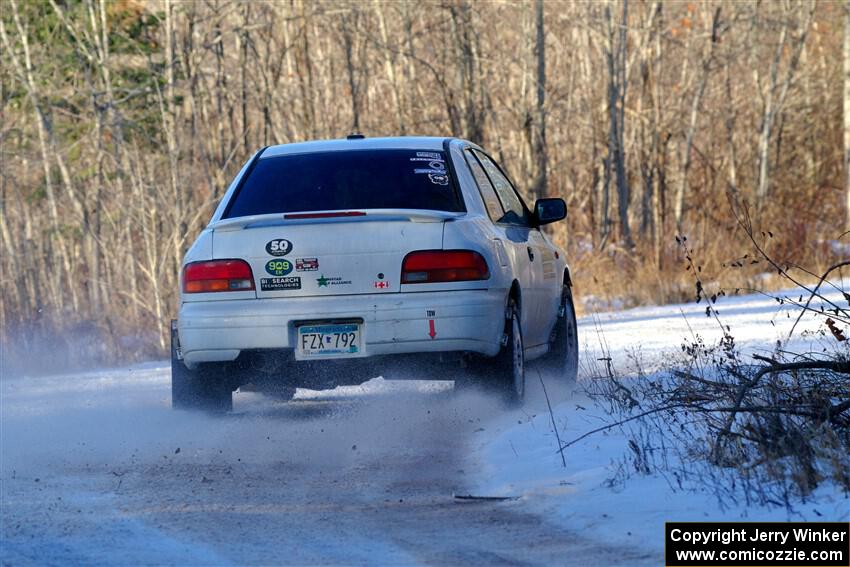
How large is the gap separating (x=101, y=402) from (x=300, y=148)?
2.49 metres

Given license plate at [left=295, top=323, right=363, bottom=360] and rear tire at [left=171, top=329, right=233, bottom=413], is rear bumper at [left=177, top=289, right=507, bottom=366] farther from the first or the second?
rear tire at [left=171, top=329, right=233, bottom=413]

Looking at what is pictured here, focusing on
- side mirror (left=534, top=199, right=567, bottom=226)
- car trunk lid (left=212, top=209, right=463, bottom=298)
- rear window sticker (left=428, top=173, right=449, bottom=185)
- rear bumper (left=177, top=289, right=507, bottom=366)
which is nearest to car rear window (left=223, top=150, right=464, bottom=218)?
rear window sticker (left=428, top=173, right=449, bottom=185)

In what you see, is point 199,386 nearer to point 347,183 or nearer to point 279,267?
point 279,267

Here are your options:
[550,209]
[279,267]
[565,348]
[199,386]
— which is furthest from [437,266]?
[565,348]

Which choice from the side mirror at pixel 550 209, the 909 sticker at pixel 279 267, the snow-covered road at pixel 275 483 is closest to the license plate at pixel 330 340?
the 909 sticker at pixel 279 267

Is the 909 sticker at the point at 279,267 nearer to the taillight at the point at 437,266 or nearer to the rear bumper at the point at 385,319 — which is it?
the rear bumper at the point at 385,319

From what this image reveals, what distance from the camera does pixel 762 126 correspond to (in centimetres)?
2880

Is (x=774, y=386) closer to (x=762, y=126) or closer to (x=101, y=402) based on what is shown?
(x=101, y=402)

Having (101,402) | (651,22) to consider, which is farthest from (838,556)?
(651,22)

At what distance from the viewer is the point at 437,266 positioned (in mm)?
7445

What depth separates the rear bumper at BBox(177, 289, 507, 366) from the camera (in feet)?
24.3

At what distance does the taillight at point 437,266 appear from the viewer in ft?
24.4

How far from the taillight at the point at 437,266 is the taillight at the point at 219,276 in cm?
87

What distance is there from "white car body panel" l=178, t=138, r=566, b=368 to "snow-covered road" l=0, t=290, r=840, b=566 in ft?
1.76
